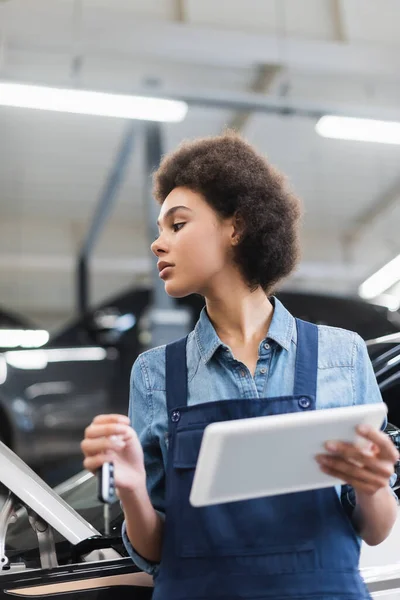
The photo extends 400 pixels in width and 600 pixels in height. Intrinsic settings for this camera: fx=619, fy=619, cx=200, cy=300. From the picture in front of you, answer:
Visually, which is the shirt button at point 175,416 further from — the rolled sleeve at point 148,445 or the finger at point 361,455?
the finger at point 361,455

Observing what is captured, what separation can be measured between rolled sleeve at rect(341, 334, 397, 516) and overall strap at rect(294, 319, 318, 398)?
0.08 meters

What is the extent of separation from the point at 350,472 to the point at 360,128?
15.0ft

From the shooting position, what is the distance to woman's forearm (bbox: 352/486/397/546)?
1024mm

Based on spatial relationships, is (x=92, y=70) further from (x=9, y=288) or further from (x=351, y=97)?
(x=9, y=288)

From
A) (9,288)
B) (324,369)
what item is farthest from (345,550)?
(9,288)

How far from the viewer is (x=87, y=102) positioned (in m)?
4.71

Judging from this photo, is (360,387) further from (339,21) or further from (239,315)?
(339,21)

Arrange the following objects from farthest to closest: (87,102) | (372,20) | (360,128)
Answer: (372,20) → (360,128) → (87,102)

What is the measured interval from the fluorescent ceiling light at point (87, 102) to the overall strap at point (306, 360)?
3.89m

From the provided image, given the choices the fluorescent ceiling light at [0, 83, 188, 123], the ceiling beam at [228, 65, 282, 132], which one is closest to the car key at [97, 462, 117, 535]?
the fluorescent ceiling light at [0, 83, 188, 123]

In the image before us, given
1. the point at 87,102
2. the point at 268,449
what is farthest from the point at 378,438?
the point at 87,102

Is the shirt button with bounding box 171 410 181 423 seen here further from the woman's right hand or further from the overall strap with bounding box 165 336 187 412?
the woman's right hand

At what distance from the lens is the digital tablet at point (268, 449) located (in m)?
0.83

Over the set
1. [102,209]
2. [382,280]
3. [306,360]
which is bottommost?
[306,360]
